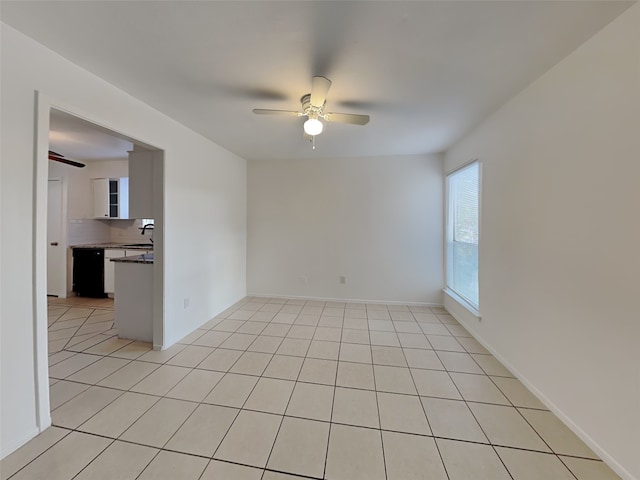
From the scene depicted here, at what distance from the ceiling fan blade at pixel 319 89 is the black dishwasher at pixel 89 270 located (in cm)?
475

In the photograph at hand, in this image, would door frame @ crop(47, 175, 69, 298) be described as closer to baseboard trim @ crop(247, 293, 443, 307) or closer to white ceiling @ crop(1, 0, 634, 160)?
baseboard trim @ crop(247, 293, 443, 307)

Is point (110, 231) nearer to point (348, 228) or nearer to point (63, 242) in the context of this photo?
point (63, 242)

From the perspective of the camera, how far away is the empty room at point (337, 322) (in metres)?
1.40

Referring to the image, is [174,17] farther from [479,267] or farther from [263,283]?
[263,283]

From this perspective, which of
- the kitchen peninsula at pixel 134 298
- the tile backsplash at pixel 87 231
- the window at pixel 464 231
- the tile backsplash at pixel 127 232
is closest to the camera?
the kitchen peninsula at pixel 134 298

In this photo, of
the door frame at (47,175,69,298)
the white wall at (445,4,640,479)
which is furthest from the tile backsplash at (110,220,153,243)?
the white wall at (445,4,640,479)

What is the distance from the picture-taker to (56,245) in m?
4.57

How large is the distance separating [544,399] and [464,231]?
6.81 ft

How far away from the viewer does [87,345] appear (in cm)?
280

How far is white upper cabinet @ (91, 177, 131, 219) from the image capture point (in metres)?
4.81

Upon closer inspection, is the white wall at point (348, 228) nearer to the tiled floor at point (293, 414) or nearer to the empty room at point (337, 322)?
the empty room at point (337, 322)

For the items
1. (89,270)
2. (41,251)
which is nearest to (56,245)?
(89,270)

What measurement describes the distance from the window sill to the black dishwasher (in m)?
5.85

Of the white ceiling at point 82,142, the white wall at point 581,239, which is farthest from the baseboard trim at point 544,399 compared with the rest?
the white ceiling at point 82,142
